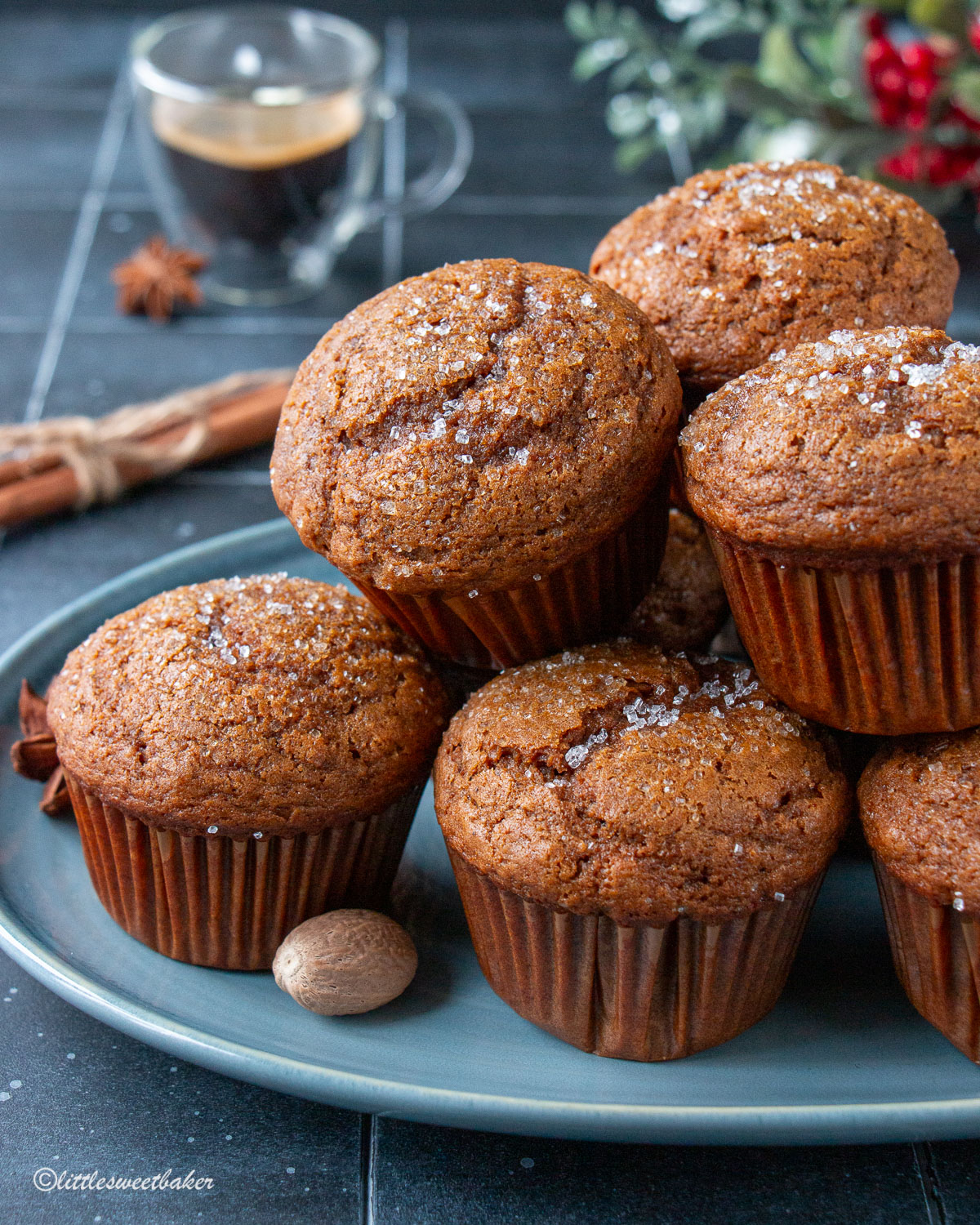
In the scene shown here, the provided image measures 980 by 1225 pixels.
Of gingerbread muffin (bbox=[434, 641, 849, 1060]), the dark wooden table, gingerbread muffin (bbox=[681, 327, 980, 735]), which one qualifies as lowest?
the dark wooden table

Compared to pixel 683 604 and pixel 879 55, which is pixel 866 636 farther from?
pixel 879 55

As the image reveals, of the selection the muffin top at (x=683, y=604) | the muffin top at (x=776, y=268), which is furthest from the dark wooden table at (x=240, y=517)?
the muffin top at (x=776, y=268)

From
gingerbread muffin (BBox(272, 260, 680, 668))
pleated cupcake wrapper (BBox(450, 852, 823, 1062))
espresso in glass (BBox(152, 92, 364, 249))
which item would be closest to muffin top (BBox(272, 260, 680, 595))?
gingerbread muffin (BBox(272, 260, 680, 668))

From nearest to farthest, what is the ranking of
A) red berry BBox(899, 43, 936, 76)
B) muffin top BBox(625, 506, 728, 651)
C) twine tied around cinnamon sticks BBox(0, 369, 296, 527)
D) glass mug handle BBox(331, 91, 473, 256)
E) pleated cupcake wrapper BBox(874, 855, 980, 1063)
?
pleated cupcake wrapper BBox(874, 855, 980, 1063)
muffin top BBox(625, 506, 728, 651)
twine tied around cinnamon sticks BBox(0, 369, 296, 527)
red berry BBox(899, 43, 936, 76)
glass mug handle BBox(331, 91, 473, 256)

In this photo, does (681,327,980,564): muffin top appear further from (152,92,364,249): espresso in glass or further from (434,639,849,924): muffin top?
(152,92,364,249): espresso in glass

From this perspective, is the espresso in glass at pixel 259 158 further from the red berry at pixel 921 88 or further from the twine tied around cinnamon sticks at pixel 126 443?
the red berry at pixel 921 88

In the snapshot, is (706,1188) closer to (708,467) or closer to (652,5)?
(708,467)
